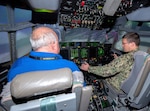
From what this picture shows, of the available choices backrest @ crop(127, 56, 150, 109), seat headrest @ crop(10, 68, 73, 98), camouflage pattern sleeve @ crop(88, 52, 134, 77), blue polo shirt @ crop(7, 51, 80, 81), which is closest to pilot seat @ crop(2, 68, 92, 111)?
seat headrest @ crop(10, 68, 73, 98)

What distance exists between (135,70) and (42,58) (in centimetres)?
115

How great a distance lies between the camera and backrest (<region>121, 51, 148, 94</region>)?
1.60m

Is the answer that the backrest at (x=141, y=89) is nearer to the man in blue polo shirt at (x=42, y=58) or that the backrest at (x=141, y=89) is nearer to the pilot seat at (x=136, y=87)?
the pilot seat at (x=136, y=87)

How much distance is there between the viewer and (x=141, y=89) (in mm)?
1650

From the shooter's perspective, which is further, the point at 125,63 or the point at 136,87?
the point at 125,63

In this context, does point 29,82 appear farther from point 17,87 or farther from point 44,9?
point 44,9

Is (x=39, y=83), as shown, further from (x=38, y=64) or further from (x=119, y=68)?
(x=119, y=68)

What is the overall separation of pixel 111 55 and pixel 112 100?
1064mm

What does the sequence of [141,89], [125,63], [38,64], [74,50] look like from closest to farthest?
1. [38,64]
2. [141,89]
3. [125,63]
4. [74,50]

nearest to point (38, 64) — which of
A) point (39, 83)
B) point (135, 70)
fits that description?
point (39, 83)

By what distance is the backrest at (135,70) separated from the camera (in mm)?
1596

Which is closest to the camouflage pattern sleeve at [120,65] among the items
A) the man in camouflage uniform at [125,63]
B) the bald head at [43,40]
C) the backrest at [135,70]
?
the man in camouflage uniform at [125,63]

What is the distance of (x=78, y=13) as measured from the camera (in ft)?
7.54

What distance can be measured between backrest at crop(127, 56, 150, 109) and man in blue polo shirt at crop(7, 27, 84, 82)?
0.80m
